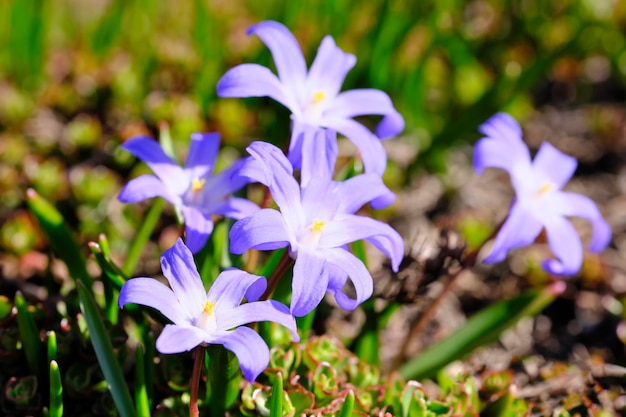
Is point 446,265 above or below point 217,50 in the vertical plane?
below

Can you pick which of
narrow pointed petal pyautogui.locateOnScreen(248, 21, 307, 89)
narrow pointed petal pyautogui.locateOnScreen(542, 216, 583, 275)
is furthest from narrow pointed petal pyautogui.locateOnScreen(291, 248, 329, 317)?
narrow pointed petal pyautogui.locateOnScreen(542, 216, 583, 275)

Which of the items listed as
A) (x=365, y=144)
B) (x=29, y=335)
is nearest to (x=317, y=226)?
(x=365, y=144)

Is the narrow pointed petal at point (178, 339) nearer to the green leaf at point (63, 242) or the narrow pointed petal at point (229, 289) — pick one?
the narrow pointed petal at point (229, 289)

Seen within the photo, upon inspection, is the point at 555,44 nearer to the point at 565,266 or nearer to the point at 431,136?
the point at 431,136

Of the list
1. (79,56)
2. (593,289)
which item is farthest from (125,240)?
(593,289)

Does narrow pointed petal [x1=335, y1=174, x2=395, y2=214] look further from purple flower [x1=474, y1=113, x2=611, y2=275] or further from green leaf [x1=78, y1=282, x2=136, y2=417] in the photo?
green leaf [x1=78, y1=282, x2=136, y2=417]

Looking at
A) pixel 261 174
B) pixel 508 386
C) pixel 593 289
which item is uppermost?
pixel 261 174
